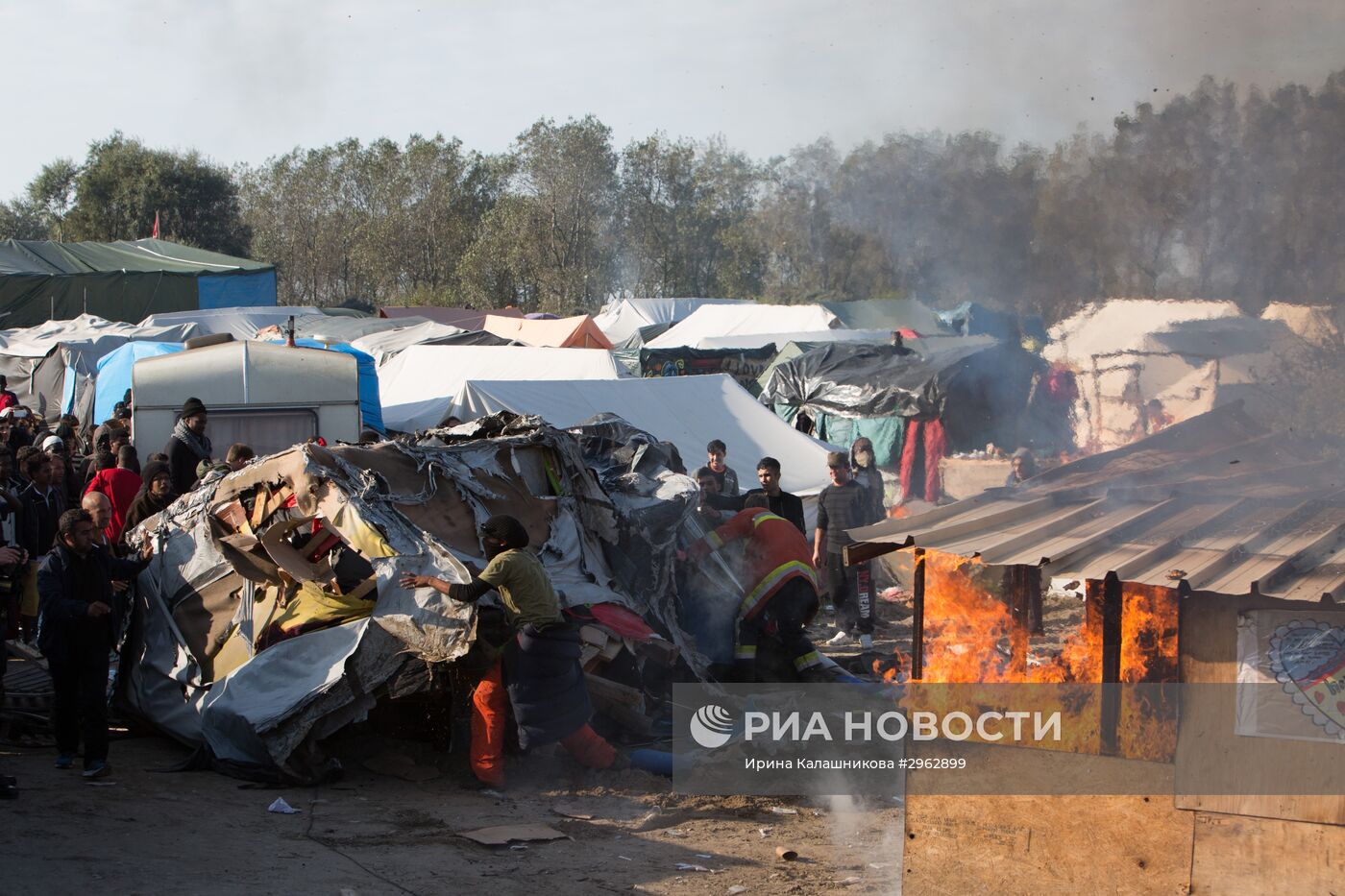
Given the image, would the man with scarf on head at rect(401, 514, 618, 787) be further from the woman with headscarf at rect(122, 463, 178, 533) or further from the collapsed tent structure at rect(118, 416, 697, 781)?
the woman with headscarf at rect(122, 463, 178, 533)

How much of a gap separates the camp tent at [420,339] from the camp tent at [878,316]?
297 inches

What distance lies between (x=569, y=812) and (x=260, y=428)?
7.75 metres

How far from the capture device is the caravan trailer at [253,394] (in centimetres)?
1245

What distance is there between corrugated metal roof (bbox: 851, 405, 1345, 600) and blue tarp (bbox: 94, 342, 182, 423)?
12.9 meters

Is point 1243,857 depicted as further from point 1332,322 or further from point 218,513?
point 218,513

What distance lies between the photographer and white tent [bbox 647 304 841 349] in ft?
90.2

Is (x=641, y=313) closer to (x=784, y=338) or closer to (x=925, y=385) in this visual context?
(x=784, y=338)

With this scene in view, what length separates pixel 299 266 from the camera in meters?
57.7

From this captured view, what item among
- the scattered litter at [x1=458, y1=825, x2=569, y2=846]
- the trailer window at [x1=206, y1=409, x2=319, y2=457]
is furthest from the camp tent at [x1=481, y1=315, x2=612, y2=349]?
the scattered litter at [x1=458, y1=825, x2=569, y2=846]

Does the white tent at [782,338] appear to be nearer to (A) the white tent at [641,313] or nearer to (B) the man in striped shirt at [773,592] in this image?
(A) the white tent at [641,313]

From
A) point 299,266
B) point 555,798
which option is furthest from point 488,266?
point 555,798

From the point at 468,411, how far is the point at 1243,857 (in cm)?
1107

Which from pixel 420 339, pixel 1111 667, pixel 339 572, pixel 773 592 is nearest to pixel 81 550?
pixel 339 572

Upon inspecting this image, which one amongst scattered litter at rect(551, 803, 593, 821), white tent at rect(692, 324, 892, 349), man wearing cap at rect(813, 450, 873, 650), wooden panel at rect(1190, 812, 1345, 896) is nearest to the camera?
wooden panel at rect(1190, 812, 1345, 896)
